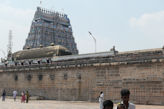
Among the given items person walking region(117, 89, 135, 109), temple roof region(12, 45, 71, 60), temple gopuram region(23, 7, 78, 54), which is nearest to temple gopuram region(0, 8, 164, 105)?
temple roof region(12, 45, 71, 60)

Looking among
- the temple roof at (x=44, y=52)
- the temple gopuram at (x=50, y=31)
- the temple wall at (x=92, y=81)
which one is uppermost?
the temple gopuram at (x=50, y=31)

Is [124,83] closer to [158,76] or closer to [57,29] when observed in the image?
[158,76]

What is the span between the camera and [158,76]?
781 inches

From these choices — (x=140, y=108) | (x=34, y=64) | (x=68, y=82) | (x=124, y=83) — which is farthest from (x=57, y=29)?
(x=140, y=108)

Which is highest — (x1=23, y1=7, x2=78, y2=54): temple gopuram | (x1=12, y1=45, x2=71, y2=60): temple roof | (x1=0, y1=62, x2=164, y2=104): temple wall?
(x1=23, y1=7, x2=78, y2=54): temple gopuram

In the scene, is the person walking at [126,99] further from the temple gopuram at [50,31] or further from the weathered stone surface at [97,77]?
the temple gopuram at [50,31]

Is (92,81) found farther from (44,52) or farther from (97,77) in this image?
(44,52)

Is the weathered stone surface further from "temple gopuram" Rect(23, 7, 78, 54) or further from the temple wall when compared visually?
"temple gopuram" Rect(23, 7, 78, 54)

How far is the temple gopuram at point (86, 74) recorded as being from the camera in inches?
800

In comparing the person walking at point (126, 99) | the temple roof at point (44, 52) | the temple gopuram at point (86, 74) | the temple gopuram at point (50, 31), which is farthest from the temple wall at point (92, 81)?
the temple gopuram at point (50, 31)

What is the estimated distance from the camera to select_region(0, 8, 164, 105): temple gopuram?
20.3 m

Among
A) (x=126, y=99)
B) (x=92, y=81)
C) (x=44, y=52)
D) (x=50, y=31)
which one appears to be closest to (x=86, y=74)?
(x=92, y=81)

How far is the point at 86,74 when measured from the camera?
24.5m

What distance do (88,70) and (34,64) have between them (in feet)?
26.6
